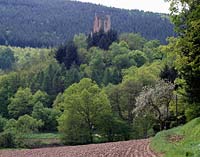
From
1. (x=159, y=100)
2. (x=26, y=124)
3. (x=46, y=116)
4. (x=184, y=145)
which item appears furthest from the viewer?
(x=46, y=116)

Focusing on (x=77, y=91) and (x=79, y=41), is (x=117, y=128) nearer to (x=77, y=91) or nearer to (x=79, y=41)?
(x=77, y=91)

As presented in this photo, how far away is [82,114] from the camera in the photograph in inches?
3145

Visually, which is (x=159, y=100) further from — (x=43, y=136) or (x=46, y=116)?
(x=46, y=116)

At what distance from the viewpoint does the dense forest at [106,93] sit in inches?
1352

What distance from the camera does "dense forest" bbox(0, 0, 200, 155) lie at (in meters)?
34.3

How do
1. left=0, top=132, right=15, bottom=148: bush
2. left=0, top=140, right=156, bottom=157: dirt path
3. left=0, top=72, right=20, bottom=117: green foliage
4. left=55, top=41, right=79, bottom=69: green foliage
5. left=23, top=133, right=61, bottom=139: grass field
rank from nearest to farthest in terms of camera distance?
left=0, top=140, right=156, bottom=157: dirt path < left=0, top=132, right=15, bottom=148: bush < left=23, top=133, right=61, bottom=139: grass field < left=0, top=72, right=20, bottom=117: green foliage < left=55, top=41, right=79, bottom=69: green foliage

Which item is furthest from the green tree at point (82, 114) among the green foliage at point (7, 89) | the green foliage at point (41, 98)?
the green foliage at point (7, 89)

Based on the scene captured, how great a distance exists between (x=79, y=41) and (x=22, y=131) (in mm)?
79942

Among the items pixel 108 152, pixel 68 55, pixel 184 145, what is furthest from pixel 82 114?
pixel 68 55

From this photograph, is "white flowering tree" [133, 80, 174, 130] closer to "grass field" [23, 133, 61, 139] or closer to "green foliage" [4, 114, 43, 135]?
"grass field" [23, 133, 61, 139]

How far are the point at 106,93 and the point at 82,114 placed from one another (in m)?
11.9

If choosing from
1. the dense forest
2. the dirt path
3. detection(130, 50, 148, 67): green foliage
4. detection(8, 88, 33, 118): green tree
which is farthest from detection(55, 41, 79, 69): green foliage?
the dirt path

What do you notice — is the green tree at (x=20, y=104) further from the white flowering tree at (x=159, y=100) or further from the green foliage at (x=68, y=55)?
the white flowering tree at (x=159, y=100)

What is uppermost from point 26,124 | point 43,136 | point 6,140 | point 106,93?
point 106,93
